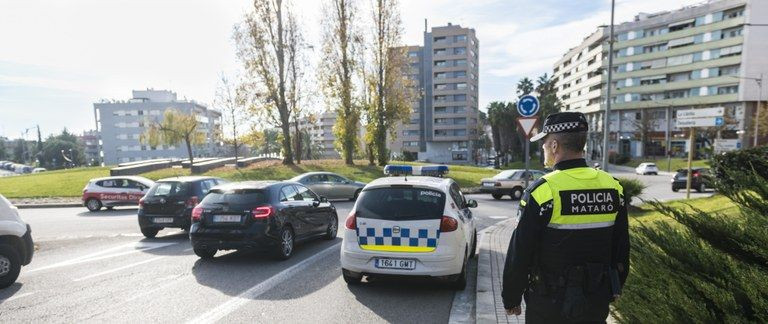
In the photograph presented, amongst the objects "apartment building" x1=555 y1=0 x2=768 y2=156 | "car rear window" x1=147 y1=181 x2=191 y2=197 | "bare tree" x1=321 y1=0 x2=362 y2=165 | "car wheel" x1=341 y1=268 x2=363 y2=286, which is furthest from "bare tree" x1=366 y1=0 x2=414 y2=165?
"apartment building" x1=555 y1=0 x2=768 y2=156

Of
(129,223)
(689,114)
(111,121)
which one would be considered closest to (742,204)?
(689,114)

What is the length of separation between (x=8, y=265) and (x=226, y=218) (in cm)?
307

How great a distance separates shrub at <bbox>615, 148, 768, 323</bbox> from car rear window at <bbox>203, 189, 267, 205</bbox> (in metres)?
6.03

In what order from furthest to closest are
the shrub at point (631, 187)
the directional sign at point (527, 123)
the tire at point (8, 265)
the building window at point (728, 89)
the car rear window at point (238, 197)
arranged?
the building window at point (728, 89)
the shrub at point (631, 187)
the directional sign at point (527, 123)
the car rear window at point (238, 197)
the tire at point (8, 265)

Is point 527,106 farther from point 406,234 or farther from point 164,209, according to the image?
point 164,209

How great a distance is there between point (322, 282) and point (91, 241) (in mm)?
7145

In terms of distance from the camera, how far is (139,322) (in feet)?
15.4

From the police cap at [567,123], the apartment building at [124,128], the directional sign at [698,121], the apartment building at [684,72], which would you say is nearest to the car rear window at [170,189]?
the police cap at [567,123]

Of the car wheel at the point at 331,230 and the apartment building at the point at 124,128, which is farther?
the apartment building at the point at 124,128

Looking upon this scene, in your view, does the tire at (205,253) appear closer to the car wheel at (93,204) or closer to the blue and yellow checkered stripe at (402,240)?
the blue and yellow checkered stripe at (402,240)

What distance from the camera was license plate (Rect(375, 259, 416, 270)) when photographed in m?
5.44

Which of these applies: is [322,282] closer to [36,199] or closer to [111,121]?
[36,199]

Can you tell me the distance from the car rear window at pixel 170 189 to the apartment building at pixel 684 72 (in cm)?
5466

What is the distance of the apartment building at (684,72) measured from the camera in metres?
52.8
